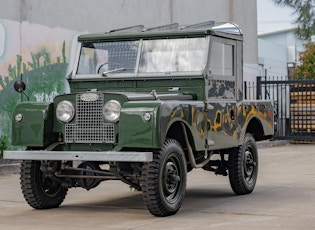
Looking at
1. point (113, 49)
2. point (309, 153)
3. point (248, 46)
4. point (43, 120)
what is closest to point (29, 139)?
point (43, 120)

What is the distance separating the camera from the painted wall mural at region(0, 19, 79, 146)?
16891 mm

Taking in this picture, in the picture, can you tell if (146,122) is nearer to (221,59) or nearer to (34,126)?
(34,126)

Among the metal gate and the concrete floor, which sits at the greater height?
the metal gate

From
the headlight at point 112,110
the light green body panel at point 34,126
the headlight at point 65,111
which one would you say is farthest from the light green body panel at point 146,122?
the light green body panel at point 34,126

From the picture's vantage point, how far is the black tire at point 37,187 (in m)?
9.96

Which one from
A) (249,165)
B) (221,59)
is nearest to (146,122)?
(221,59)

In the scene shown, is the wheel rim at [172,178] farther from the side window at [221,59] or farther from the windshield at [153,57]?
the side window at [221,59]

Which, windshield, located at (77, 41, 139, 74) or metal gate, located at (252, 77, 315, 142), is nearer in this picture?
windshield, located at (77, 41, 139, 74)

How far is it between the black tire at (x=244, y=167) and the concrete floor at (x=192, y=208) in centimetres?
15

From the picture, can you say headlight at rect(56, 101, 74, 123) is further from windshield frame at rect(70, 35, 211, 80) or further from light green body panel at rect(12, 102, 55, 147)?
windshield frame at rect(70, 35, 211, 80)

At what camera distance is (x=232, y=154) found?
11.4 m

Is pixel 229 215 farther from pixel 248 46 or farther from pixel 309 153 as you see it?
pixel 248 46

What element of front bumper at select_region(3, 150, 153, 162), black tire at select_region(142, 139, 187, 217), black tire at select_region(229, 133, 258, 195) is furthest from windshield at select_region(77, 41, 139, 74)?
black tire at select_region(229, 133, 258, 195)

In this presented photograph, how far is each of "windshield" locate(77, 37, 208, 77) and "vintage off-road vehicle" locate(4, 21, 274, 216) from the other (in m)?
0.01
